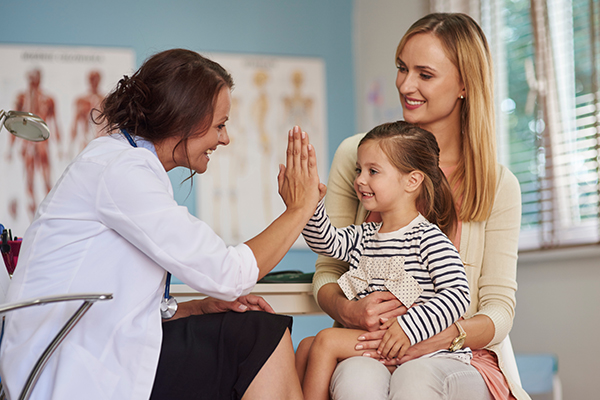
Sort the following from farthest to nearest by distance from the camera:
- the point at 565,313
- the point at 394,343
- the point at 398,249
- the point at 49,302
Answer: the point at 565,313
the point at 398,249
the point at 394,343
the point at 49,302

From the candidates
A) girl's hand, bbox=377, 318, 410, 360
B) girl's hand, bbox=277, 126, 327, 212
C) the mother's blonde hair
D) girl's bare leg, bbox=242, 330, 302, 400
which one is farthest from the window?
girl's bare leg, bbox=242, 330, 302, 400

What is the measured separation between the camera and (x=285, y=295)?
1692 millimetres

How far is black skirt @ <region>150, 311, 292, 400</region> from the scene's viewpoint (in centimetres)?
116

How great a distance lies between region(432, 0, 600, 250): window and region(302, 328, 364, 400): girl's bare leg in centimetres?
159

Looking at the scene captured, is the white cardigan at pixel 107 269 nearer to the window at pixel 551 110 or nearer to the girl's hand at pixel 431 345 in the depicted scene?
the girl's hand at pixel 431 345

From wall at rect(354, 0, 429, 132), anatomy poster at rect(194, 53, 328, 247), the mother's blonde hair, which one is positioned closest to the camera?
the mother's blonde hair

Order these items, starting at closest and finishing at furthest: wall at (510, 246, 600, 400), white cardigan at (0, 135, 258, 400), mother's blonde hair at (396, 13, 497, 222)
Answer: white cardigan at (0, 135, 258, 400), mother's blonde hair at (396, 13, 497, 222), wall at (510, 246, 600, 400)

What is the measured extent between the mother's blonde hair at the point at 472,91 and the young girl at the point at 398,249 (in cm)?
12

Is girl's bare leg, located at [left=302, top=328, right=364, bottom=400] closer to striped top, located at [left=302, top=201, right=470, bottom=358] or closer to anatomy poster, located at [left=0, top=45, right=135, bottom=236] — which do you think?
striped top, located at [left=302, top=201, right=470, bottom=358]

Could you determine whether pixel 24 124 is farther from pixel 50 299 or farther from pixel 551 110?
pixel 551 110

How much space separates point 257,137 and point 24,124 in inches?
87.2

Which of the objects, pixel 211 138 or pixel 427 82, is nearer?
pixel 211 138

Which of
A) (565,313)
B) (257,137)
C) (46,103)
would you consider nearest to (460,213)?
(565,313)

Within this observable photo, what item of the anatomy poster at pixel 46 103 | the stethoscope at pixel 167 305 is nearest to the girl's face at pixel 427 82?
the stethoscope at pixel 167 305
